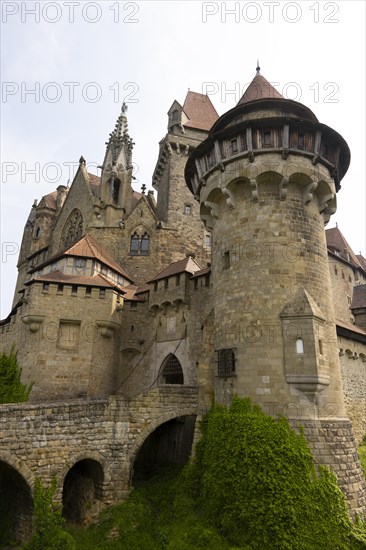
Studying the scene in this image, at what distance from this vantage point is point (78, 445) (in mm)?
11859

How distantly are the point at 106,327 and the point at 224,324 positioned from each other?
26.9 feet

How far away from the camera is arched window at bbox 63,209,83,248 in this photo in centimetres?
2891

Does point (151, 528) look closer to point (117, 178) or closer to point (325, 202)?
point (325, 202)

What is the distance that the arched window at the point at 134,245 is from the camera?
2634 centimetres

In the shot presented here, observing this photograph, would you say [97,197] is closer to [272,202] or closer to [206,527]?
[272,202]

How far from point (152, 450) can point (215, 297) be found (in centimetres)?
920

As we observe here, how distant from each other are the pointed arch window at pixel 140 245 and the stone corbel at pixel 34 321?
959 centimetres

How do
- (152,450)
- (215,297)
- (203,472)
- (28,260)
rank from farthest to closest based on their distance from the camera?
1. (28,260)
2. (152,450)
3. (215,297)
4. (203,472)

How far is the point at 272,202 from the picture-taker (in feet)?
42.0

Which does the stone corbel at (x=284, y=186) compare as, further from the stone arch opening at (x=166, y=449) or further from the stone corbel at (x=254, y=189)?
the stone arch opening at (x=166, y=449)

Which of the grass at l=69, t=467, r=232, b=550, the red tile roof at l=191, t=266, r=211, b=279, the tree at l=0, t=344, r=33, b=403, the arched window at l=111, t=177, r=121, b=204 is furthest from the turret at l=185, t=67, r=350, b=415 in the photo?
the arched window at l=111, t=177, r=121, b=204

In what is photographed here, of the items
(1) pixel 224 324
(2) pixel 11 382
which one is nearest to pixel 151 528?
(1) pixel 224 324

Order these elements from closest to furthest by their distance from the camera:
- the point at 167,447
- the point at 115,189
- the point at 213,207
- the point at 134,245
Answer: the point at 213,207 < the point at 167,447 < the point at 134,245 < the point at 115,189

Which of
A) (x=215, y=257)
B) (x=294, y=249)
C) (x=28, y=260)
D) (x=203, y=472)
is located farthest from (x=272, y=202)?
(x=28, y=260)
